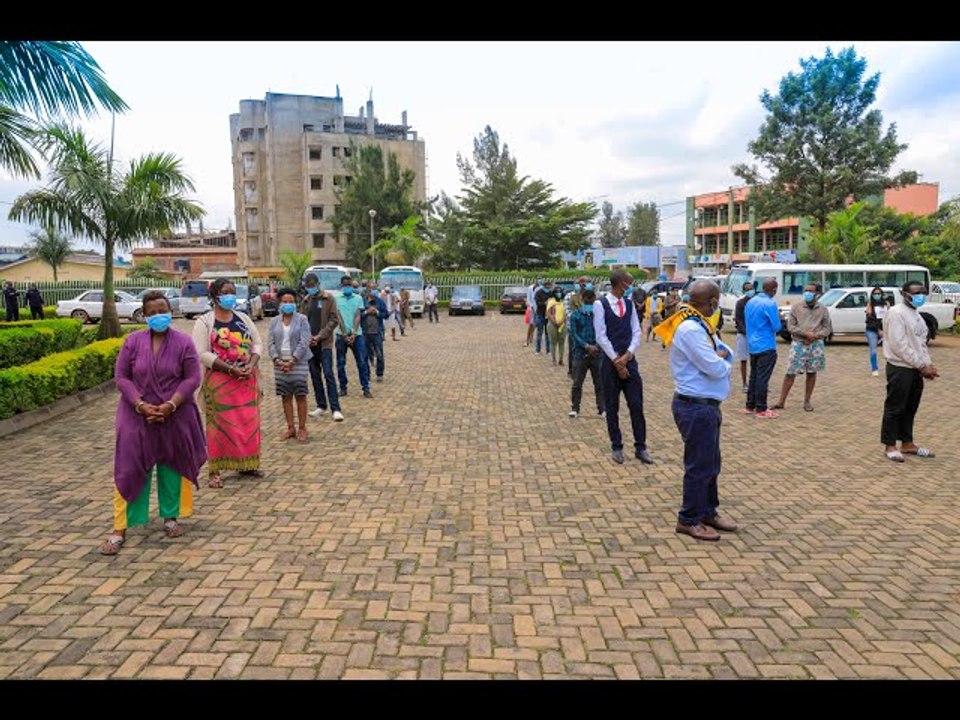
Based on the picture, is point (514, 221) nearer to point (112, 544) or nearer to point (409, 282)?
point (409, 282)

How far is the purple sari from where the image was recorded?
14.7ft

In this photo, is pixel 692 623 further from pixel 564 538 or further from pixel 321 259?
pixel 321 259

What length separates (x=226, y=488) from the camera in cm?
579

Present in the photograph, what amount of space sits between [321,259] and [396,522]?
5605 centimetres

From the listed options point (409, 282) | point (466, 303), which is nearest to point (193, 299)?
point (409, 282)

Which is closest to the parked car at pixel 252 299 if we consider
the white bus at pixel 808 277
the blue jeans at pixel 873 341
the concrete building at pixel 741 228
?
the white bus at pixel 808 277

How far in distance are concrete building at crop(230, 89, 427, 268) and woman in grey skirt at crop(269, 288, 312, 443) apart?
49.9 metres

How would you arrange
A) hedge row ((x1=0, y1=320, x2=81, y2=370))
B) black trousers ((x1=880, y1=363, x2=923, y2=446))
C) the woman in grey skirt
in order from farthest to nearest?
1. hedge row ((x1=0, y1=320, x2=81, y2=370))
2. the woman in grey skirt
3. black trousers ((x1=880, y1=363, x2=923, y2=446))

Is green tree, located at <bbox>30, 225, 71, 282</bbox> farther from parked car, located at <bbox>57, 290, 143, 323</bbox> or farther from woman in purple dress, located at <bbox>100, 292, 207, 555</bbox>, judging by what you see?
woman in purple dress, located at <bbox>100, 292, 207, 555</bbox>

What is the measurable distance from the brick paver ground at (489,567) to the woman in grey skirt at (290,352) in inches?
22.0

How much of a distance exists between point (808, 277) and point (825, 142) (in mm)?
14603

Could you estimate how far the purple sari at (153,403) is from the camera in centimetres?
448

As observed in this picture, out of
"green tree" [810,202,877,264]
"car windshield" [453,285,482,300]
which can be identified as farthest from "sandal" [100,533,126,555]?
"green tree" [810,202,877,264]
